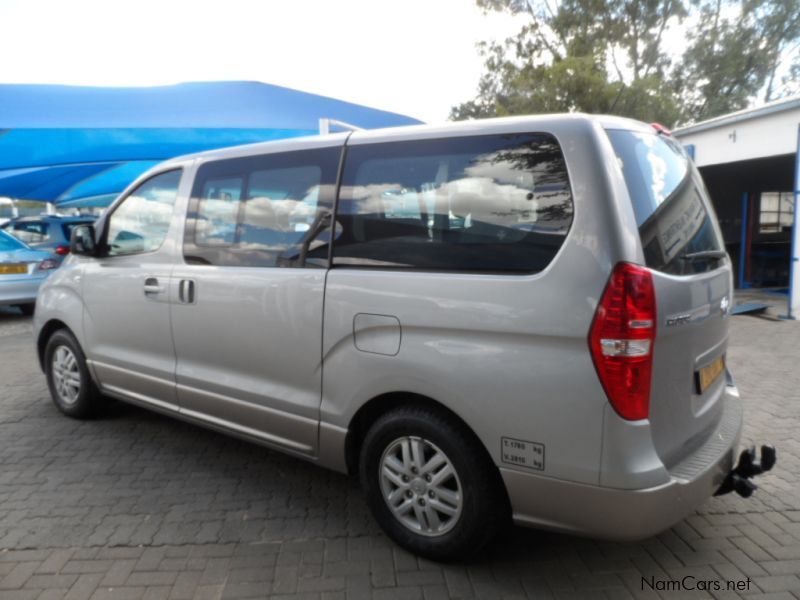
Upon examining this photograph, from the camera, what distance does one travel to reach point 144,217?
393cm

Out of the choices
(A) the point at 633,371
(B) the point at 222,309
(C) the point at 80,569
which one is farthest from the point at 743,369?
(C) the point at 80,569

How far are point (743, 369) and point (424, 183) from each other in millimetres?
4802

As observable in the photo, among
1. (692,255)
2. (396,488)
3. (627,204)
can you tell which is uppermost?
(627,204)

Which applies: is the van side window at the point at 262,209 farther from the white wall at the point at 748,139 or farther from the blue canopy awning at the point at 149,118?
the white wall at the point at 748,139

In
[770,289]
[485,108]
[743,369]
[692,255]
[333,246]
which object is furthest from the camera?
[485,108]

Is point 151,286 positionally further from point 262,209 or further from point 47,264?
point 47,264

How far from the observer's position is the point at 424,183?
262 centimetres

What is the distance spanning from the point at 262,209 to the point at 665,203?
6.46 ft

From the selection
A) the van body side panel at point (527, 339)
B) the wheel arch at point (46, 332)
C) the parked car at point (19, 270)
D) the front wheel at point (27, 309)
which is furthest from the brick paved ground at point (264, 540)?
the front wheel at point (27, 309)

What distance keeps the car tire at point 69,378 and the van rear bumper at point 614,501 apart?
3408 mm

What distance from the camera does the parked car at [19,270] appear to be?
9273 millimetres

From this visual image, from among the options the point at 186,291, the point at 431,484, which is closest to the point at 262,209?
the point at 186,291

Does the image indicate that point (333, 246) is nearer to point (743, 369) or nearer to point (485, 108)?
point (743, 369)

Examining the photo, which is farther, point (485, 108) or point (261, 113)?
point (485, 108)
